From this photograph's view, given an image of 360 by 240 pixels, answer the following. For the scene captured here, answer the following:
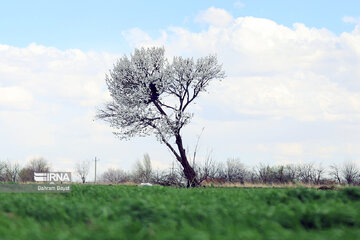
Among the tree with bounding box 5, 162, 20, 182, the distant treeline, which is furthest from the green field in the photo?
the tree with bounding box 5, 162, 20, 182

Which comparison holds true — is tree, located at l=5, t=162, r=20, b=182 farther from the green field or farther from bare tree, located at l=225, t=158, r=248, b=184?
the green field

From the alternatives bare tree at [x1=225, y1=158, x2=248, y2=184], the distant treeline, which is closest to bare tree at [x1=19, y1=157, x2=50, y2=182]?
the distant treeline

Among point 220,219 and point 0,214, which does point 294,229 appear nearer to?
point 220,219

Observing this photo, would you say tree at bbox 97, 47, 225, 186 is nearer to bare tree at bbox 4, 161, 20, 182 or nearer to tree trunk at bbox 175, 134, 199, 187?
tree trunk at bbox 175, 134, 199, 187

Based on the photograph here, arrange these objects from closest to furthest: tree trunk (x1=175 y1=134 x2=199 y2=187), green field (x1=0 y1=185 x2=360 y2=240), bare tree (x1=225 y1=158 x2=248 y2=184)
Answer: green field (x1=0 y1=185 x2=360 y2=240) → tree trunk (x1=175 y1=134 x2=199 y2=187) → bare tree (x1=225 y1=158 x2=248 y2=184)

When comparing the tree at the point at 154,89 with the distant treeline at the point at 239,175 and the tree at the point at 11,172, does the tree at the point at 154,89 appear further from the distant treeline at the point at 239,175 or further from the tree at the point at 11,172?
the tree at the point at 11,172

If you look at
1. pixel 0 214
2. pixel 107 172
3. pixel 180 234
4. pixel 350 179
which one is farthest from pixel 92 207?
pixel 107 172

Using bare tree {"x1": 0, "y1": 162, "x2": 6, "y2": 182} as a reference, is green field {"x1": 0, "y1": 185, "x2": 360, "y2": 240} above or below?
below

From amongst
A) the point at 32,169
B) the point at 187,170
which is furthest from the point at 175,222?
the point at 32,169


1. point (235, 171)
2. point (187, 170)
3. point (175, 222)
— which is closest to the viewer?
point (175, 222)

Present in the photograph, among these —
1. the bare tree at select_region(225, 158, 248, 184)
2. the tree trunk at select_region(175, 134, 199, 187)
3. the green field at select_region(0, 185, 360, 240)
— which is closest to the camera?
the green field at select_region(0, 185, 360, 240)

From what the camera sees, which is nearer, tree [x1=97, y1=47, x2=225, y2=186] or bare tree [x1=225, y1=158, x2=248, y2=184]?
tree [x1=97, y1=47, x2=225, y2=186]

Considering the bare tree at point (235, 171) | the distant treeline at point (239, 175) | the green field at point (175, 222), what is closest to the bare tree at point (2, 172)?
the distant treeline at point (239, 175)

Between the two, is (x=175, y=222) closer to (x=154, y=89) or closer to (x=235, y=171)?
(x=154, y=89)
